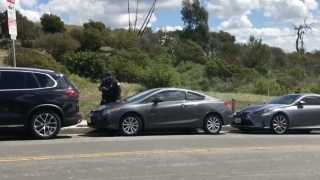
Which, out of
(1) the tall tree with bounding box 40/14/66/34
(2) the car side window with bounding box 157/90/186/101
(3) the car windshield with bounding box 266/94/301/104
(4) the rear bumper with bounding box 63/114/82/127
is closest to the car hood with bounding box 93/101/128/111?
(4) the rear bumper with bounding box 63/114/82/127

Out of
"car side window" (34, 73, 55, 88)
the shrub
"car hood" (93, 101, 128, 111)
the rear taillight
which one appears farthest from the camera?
the shrub

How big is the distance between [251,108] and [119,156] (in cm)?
748

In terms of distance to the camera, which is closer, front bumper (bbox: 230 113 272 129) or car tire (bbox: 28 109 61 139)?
car tire (bbox: 28 109 61 139)

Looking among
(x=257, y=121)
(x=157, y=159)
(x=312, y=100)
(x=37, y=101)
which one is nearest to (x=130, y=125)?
(x=37, y=101)

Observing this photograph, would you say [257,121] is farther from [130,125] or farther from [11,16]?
[11,16]

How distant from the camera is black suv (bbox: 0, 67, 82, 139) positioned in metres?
11.9

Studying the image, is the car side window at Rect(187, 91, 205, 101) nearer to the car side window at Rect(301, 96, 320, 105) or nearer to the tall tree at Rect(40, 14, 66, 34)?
the car side window at Rect(301, 96, 320, 105)

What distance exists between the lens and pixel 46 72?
12484 millimetres

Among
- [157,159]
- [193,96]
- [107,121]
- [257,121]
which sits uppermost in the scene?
[193,96]

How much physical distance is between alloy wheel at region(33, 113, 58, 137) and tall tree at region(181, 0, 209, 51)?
5102cm

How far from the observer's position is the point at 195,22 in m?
64.1

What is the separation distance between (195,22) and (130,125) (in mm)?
51588

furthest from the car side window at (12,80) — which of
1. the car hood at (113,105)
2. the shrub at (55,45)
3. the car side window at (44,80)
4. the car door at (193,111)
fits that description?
the shrub at (55,45)

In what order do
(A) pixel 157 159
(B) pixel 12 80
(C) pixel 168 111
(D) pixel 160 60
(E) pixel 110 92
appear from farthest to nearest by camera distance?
(D) pixel 160 60, (E) pixel 110 92, (C) pixel 168 111, (B) pixel 12 80, (A) pixel 157 159
